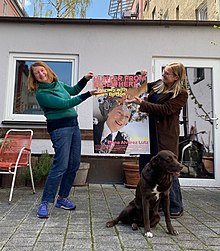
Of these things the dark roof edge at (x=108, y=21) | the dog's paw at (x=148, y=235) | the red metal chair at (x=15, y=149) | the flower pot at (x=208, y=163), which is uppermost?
the dark roof edge at (x=108, y=21)

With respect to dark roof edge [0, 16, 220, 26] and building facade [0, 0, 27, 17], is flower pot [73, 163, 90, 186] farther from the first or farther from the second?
building facade [0, 0, 27, 17]

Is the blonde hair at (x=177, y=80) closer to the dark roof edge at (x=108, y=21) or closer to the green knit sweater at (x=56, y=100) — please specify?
the green knit sweater at (x=56, y=100)

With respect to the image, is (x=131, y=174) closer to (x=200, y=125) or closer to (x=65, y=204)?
(x=200, y=125)

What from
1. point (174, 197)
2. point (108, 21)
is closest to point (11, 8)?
point (108, 21)

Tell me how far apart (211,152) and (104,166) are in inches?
82.4

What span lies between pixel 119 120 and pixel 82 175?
6.67 ft

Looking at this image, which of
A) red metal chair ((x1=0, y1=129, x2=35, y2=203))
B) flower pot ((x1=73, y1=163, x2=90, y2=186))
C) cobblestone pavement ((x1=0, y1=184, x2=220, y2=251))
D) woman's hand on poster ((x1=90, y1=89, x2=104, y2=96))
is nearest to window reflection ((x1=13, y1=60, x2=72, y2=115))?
red metal chair ((x1=0, y1=129, x2=35, y2=203))

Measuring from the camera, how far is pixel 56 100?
124 inches

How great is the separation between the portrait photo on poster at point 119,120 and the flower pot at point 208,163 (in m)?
2.66

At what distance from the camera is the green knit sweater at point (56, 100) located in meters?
3.12

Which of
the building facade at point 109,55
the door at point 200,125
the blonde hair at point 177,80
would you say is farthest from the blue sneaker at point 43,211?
the door at point 200,125

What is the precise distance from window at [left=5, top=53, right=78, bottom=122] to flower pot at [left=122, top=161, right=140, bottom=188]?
1896 mm

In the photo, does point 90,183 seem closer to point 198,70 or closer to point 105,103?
point 105,103

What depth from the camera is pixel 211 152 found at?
17.9 ft
